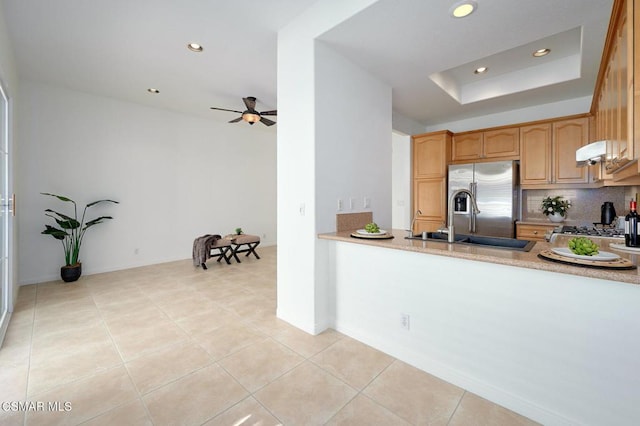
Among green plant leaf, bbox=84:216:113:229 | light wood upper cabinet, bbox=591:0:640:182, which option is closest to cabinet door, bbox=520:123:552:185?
light wood upper cabinet, bbox=591:0:640:182

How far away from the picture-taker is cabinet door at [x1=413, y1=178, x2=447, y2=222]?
15.1ft

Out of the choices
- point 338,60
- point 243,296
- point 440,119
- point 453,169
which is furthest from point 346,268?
point 440,119

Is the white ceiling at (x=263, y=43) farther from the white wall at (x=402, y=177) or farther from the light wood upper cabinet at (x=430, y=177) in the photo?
the white wall at (x=402, y=177)

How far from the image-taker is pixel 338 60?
267 cm

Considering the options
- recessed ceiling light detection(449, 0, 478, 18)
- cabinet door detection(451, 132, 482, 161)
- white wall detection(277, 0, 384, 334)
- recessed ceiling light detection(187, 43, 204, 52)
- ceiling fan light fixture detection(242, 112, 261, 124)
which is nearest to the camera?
recessed ceiling light detection(449, 0, 478, 18)

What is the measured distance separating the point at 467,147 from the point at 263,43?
11.8 feet

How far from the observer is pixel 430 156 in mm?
4719

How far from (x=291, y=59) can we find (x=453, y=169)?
124 inches

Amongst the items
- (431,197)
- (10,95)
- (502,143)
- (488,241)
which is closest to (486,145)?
(502,143)

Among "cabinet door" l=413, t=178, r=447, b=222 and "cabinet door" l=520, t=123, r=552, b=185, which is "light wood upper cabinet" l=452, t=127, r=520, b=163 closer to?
"cabinet door" l=520, t=123, r=552, b=185

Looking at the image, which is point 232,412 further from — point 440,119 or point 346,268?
point 440,119

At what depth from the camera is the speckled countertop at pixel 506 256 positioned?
4.09 ft

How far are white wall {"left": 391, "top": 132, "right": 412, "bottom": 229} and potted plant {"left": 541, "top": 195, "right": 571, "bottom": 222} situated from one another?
77.7 inches

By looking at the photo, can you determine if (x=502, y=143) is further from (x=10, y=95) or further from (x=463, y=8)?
(x=10, y=95)
